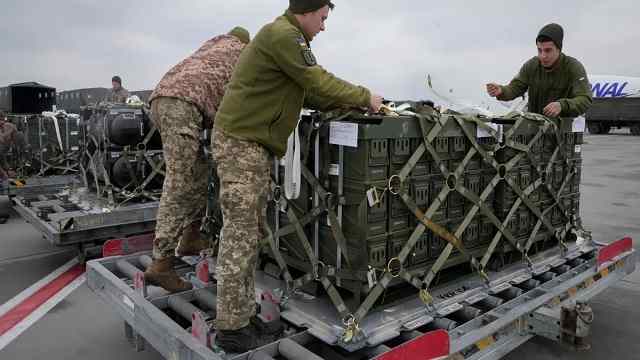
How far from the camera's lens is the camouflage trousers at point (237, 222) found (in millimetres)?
2758

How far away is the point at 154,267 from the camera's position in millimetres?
3482

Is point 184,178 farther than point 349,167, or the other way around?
point 184,178

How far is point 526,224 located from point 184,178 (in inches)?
101

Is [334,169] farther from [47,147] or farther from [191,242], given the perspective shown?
[47,147]

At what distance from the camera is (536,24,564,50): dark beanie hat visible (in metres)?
4.61

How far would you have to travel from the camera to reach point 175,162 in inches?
140

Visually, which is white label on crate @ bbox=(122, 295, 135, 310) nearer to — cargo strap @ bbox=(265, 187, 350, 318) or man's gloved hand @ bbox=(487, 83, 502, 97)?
cargo strap @ bbox=(265, 187, 350, 318)

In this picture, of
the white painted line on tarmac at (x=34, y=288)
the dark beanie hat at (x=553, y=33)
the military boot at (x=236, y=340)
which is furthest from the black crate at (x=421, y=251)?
the white painted line on tarmac at (x=34, y=288)

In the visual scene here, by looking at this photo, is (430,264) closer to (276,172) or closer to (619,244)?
(276,172)

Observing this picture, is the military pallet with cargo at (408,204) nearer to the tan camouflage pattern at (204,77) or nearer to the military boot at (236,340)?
the military boot at (236,340)

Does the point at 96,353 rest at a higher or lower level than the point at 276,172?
lower

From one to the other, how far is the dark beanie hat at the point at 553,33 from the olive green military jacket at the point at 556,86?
0.24m

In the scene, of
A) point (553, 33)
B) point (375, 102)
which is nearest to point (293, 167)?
point (375, 102)

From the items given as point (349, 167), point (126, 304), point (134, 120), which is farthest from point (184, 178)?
point (134, 120)
